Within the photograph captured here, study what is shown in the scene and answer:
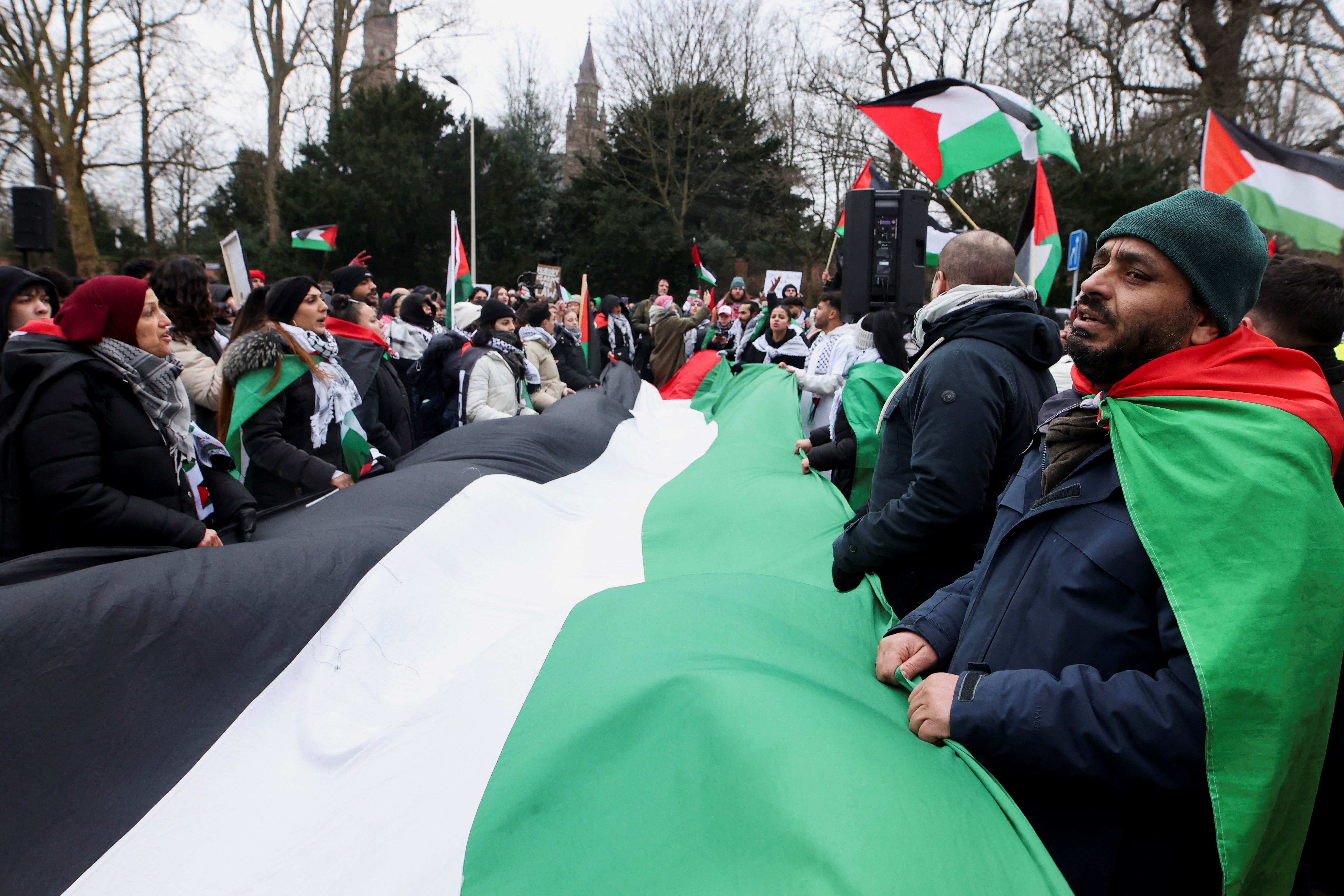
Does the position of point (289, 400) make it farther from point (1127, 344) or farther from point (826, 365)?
point (1127, 344)

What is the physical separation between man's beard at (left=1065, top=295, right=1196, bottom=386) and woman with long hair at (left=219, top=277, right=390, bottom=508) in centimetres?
341

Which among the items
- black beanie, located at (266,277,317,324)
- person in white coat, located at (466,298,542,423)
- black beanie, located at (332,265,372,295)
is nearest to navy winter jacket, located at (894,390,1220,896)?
black beanie, located at (266,277,317,324)

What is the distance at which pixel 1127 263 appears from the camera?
5.48ft

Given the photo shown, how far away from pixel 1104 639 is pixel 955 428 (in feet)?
3.05

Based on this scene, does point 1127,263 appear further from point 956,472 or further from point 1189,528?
point 956,472

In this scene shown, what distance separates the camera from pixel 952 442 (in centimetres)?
233

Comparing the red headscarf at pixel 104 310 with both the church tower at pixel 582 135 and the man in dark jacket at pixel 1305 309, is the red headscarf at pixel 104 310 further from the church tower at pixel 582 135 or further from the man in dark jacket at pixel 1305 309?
the church tower at pixel 582 135

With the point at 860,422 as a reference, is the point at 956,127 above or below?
above

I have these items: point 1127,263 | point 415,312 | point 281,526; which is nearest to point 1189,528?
point 1127,263

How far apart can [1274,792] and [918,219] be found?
4326mm

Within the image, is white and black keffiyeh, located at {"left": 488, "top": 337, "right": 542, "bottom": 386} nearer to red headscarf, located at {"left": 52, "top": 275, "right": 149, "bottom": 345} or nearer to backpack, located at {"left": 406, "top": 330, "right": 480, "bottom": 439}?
backpack, located at {"left": 406, "top": 330, "right": 480, "bottom": 439}

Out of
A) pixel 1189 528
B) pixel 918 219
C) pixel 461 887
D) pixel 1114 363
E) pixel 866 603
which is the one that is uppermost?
pixel 918 219

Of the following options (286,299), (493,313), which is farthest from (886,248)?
(286,299)

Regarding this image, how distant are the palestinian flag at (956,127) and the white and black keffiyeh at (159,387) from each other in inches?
197
